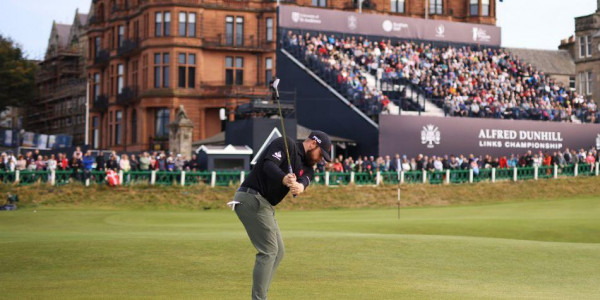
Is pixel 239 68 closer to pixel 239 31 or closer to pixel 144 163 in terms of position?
pixel 239 31

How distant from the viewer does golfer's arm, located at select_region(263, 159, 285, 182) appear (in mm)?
10961

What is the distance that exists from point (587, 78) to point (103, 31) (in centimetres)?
4688

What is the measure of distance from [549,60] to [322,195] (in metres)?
66.7

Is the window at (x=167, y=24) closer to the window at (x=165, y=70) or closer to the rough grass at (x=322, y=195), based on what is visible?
the window at (x=165, y=70)

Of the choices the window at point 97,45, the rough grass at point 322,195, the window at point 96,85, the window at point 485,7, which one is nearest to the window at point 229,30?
the window at point 97,45

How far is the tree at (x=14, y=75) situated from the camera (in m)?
89.9

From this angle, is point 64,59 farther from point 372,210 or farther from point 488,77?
point 372,210

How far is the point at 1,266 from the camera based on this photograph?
52.1 ft

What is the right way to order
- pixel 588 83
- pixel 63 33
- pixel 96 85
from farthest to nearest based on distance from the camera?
pixel 63 33 < pixel 588 83 < pixel 96 85

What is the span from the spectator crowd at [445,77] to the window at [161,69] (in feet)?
44.8

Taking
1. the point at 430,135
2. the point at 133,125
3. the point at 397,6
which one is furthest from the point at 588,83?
the point at 133,125

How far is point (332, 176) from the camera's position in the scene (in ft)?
146

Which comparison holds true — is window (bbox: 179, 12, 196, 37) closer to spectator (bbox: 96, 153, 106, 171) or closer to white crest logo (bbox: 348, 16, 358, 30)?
white crest logo (bbox: 348, 16, 358, 30)

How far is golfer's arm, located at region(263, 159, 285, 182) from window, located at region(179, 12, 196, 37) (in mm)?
59119
